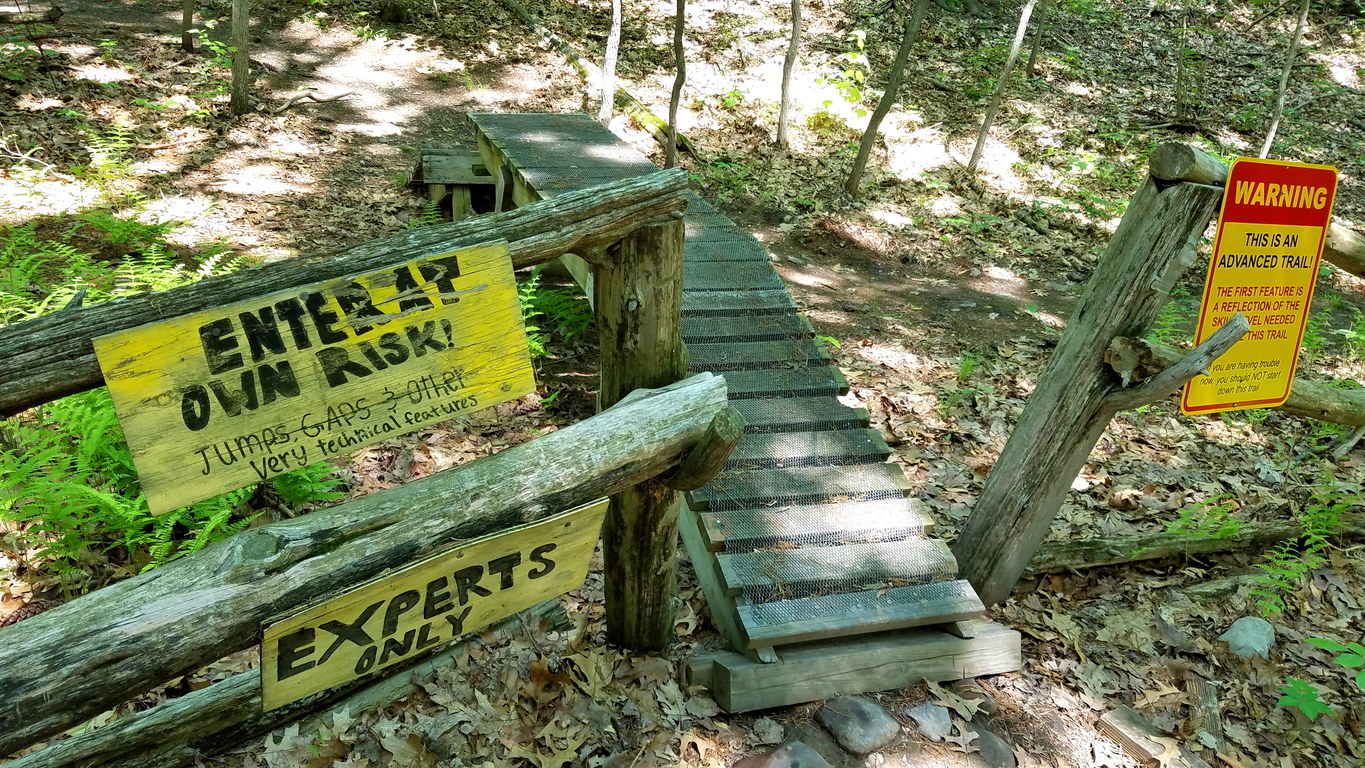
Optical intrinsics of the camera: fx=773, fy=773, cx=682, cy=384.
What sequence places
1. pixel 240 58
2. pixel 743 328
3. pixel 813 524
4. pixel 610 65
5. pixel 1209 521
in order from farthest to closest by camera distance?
pixel 610 65 → pixel 240 58 → pixel 743 328 → pixel 1209 521 → pixel 813 524

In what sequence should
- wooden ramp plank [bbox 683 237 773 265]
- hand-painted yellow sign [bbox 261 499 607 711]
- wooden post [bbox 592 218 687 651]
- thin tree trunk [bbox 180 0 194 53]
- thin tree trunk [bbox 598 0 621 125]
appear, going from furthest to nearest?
thin tree trunk [bbox 180 0 194 53] → thin tree trunk [bbox 598 0 621 125] → wooden ramp plank [bbox 683 237 773 265] → wooden post [bbox 592 218 687 651] → hand-painted yellow sign [bbox 261 499 607 711]

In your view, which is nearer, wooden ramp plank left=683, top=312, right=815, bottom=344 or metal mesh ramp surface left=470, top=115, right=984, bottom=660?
metal mesh ramp surface left=470, top=115, right=984, bottom=660

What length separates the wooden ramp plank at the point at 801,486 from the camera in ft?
12.6

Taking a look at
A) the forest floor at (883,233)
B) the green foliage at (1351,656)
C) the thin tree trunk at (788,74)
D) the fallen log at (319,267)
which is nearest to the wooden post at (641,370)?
the fallen log at (319,267)

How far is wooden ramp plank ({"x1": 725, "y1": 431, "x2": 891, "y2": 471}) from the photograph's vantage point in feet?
13.4

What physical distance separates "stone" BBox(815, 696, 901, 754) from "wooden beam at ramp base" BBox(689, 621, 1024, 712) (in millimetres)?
71

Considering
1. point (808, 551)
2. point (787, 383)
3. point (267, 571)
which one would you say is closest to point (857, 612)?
point (808, 551)

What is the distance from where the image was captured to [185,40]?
427 inches

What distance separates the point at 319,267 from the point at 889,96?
9226mm

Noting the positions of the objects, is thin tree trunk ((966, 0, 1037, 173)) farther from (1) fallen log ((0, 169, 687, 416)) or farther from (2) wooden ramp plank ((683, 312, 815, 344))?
(1) fallen log ((0, 169, 687, 416))

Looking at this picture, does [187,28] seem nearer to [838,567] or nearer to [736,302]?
[736,302]

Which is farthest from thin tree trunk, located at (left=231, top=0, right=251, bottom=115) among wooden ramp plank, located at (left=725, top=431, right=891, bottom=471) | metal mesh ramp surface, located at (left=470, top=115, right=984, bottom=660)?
wooden ramp plank, located at (left=725, top=431, right=891, bottom=471)

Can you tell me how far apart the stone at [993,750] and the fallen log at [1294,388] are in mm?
1633

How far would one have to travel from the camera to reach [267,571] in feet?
6.15
